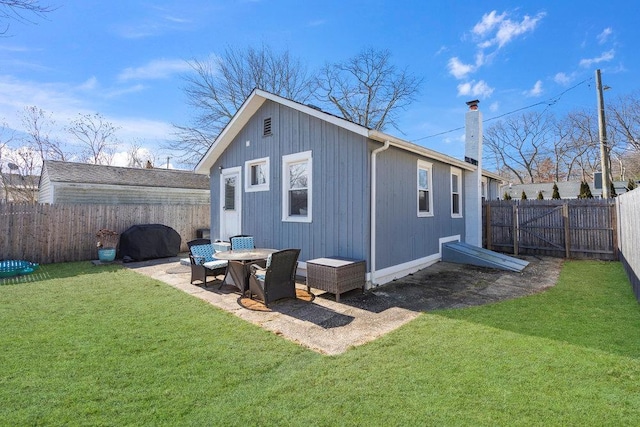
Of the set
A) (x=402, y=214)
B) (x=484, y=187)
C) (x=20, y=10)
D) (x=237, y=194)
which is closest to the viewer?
(x=20, y=10)

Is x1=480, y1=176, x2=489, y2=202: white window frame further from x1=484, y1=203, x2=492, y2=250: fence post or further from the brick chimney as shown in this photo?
the brick chimney

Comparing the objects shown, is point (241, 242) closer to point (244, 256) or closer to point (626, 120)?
point (244, 256)

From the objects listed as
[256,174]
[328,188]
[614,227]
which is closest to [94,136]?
[256,174]

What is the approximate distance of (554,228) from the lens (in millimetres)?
10188

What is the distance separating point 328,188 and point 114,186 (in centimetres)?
1108

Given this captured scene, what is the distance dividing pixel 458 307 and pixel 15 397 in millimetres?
5278

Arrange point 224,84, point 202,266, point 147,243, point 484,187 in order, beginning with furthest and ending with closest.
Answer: point 224,84, point 484,187, point 147,243, point 202,266

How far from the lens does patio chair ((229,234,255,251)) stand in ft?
24.3

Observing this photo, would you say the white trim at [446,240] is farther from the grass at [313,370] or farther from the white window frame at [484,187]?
the white window frame at [484,187]

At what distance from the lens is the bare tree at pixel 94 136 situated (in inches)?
767

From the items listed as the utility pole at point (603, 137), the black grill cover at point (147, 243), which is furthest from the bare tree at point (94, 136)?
the utility pole at point (603, 137)

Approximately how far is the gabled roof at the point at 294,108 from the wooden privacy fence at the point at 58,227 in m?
3.21

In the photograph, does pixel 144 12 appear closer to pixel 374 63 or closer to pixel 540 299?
pixel 540 299

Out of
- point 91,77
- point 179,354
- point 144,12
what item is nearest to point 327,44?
point 144,12
